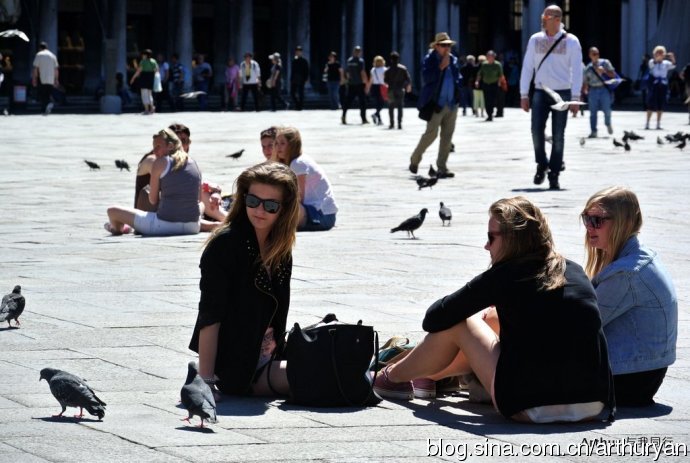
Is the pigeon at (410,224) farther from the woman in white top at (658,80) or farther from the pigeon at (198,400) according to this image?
the woman in white top at (658,80)

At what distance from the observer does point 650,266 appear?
5719 mm

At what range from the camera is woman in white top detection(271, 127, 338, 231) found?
426 inches

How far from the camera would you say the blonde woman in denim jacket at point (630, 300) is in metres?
5.67

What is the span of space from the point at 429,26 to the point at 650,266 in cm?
4394

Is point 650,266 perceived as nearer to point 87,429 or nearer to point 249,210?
point 249,210

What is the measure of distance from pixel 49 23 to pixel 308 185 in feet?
100

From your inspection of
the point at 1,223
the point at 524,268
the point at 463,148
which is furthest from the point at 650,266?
the point at 463,148

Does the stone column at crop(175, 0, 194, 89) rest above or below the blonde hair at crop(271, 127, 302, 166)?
above

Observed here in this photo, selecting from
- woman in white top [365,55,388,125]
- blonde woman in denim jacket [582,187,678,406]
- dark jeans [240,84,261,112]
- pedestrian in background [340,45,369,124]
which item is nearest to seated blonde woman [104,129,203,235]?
blonde woman in denim jacket [582,187,678,406]

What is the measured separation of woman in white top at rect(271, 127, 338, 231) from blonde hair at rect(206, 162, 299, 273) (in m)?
4.93

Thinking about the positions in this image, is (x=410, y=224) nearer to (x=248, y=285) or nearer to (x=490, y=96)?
(x=248, y=285)

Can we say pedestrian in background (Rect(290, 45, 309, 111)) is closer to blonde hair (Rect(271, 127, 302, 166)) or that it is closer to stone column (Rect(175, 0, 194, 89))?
stone column (Rect(175, 0, 194, 89))

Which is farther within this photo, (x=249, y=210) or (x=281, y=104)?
(x=281, y=104)

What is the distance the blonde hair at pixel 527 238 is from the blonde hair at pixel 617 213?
1.05 feet
